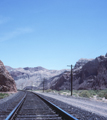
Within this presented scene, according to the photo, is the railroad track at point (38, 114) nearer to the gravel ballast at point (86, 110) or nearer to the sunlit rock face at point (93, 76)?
the gravel ballast at point (86, 110)

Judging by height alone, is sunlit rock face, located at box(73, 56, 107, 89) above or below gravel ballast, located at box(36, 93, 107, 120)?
above

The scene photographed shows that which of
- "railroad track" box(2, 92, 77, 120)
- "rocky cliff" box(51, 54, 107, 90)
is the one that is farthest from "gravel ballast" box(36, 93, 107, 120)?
"rocky cliff" box(51, 54, 107, 90)

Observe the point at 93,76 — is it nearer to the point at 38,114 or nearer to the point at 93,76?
the point at 93,76

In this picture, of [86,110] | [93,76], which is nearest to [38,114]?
[86,110]

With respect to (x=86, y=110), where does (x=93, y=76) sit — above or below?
above

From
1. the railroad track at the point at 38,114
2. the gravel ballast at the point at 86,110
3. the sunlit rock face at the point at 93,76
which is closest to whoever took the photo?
the railroad track at the point at 38,114

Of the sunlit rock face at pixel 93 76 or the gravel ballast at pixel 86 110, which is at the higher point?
the sunlit rock face at pixel 93 76

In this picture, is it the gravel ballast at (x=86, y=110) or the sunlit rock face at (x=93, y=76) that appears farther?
the sunlit rock face at (x=93, y=76)

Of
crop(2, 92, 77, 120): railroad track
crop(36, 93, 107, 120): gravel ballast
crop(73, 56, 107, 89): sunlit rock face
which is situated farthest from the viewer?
crop(73, 56, 107, 89): sunlit rock face

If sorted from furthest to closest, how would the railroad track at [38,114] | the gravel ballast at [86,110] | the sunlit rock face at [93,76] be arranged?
the sunlit rock face at [93,76], the gravel ballast at [86,110], the railroad track at [38,114]

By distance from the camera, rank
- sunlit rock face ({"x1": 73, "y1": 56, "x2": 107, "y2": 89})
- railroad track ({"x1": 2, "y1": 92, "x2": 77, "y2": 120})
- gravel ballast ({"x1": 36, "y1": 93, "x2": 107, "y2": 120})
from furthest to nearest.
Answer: sunlit rock face ({"x1": 73, "y1": 56, "x2": 107, "y2": 89}) < gravel ballast ({"x1": 36, "y1": 93, "x2": 107, "y2": 120}) < railroad track ({"x1": 2, "y1": 92, "x2": 77, "y2": 120})

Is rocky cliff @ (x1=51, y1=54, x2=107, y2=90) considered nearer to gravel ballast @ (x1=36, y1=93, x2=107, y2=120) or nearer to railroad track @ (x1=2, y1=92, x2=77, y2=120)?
gravel ballast @ (x1=36, y1=93, x2=107, y2=120)

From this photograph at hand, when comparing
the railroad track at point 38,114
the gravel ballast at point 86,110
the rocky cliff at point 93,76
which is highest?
the rocky cliff at point 93,76

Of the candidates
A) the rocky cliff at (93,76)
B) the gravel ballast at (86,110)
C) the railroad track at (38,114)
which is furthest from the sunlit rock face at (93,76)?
the railroad track at (38,114)
